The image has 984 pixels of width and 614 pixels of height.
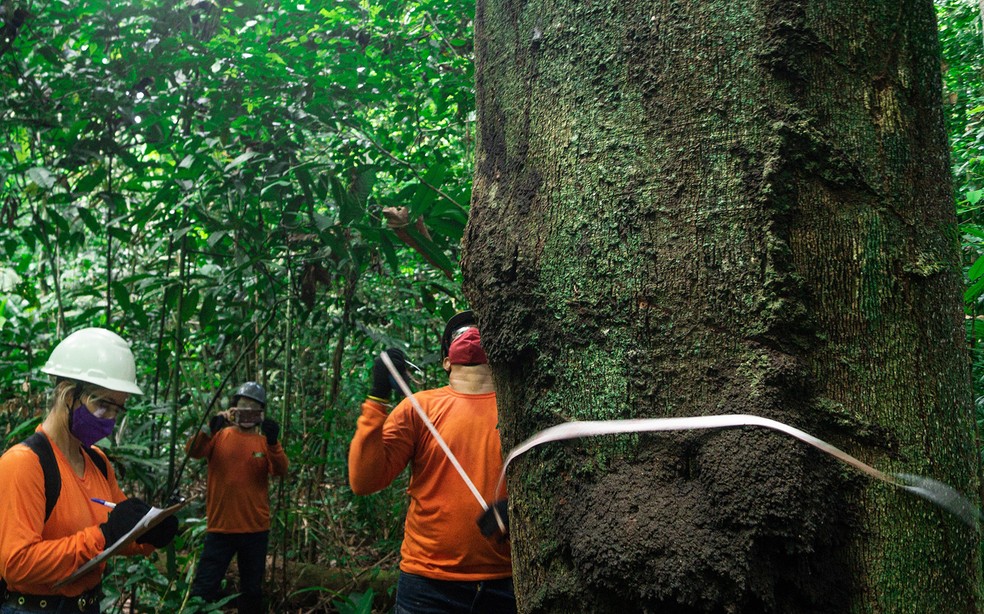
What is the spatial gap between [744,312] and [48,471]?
2.53 meters

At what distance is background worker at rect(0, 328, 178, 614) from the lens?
7.52ft

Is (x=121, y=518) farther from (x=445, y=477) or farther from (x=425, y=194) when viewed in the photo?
(x=425, y=194)

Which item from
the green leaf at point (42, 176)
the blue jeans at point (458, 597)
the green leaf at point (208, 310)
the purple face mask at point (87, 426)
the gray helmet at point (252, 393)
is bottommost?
the blue jeans at point (458, 597)

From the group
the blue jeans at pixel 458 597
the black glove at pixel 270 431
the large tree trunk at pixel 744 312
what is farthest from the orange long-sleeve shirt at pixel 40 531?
the black glove at pixel 270 431

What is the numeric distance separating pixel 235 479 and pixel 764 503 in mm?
4783

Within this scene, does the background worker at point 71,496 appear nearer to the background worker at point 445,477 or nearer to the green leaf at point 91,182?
the background worker at point 445,477

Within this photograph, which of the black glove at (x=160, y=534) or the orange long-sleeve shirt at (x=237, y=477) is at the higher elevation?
the black glove at (x=160, y=534)

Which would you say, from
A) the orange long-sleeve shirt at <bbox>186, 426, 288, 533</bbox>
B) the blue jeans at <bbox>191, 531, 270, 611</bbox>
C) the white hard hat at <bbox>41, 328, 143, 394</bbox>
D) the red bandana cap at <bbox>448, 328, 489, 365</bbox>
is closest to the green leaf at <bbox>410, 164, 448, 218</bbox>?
the red bandana cap at <bbox>448, 328, 489, 365</bbox>

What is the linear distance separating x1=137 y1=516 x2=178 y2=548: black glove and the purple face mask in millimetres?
458

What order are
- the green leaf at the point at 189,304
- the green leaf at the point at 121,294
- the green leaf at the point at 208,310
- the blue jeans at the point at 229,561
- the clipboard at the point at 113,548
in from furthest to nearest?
the blue jeans at the point at 229,561 → the green leaf at the point at 189,304 → the green leaf at the point at 208,310 → the green leaf at the point at 121,294 → the clipboard at the point at 113,548

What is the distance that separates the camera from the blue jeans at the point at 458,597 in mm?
2625

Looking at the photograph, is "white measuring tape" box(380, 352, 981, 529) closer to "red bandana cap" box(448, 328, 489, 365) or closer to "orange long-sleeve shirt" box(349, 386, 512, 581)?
"orange long-sleeve shirt" box(349, 386, 512, 581)

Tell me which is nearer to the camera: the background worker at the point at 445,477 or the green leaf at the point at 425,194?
the background worker at the point at 445,477

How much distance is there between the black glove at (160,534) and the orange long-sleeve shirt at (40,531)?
0.31 metres
